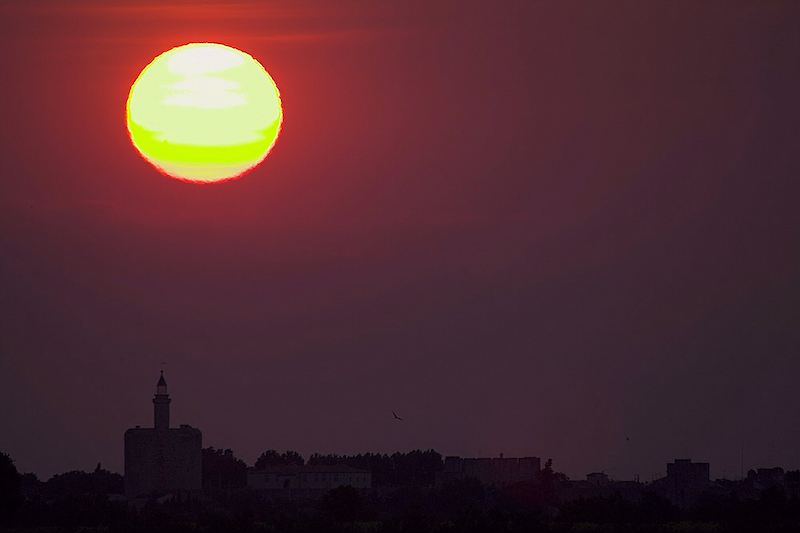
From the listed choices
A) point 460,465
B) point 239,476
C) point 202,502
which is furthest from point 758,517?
point 239,476

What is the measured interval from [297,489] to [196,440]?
31.4 ft

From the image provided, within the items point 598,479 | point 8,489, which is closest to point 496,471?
point 598,479

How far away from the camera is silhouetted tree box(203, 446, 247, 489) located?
15262cm

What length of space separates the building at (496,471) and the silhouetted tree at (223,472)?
19.7m

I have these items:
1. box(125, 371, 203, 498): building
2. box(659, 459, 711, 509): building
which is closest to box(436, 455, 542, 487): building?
box(659, 459, 711, 509): building

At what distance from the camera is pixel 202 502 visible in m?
118

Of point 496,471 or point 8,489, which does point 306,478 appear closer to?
point 496,471

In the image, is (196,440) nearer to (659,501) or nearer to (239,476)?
(239,476)

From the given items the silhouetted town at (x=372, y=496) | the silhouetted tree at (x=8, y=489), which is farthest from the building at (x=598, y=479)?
the silhouetted tree at (x=8, y=489)

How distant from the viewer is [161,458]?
131 meters

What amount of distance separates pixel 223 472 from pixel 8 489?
88.1 m

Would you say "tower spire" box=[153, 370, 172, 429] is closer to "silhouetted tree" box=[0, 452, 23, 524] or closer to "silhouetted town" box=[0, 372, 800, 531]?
"silhouetted town" box=[0, 372, 800, 531]

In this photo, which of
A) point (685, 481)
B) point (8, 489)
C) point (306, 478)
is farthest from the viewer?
point (306, 478)

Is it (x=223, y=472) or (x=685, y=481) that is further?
(x=223, y=472)
